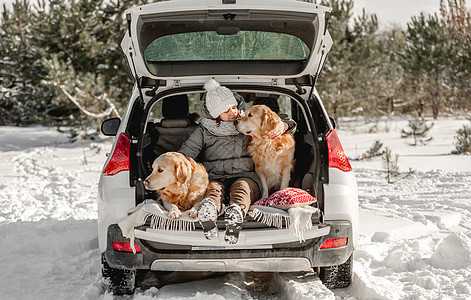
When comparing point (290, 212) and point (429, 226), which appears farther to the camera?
point (429, 226)

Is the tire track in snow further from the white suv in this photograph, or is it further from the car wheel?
the car wheel

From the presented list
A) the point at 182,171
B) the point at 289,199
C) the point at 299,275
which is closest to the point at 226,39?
the point at 182,171

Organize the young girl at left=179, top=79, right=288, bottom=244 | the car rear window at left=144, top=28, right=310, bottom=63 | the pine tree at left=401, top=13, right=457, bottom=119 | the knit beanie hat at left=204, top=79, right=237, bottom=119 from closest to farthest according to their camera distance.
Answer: the young girl at left=179, top=79, right=288, bottom=244, the knit beanie hat at left=204, top=79, right=237, bottom=119, the car rear window at left=144, top=28, right=310, bottom=63, the pine tree at left=401, top=13, right=457, bottom=119

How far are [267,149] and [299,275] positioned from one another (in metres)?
0.99

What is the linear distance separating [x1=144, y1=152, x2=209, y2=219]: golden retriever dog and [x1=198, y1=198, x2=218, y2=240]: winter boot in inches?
5.2

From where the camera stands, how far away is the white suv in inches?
124

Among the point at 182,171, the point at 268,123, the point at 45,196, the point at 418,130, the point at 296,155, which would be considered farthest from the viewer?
the point at 418,130

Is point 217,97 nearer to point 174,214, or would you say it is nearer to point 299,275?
point 174,214

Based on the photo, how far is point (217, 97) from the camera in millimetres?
3771

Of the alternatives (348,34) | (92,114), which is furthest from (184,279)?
(348,34)

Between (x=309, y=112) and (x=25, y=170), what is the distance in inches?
310

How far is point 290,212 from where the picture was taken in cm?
313

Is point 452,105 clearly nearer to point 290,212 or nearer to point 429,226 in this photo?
point 429,226

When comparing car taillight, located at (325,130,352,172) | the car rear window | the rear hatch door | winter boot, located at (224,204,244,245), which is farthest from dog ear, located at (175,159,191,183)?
the car rear window
